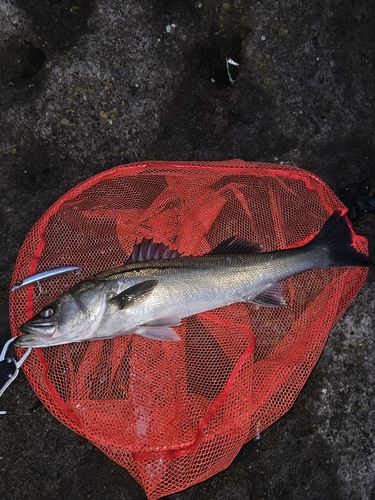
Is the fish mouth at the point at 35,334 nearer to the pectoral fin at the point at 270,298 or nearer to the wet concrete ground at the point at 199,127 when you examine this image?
the wet concrete ground at the point at 199,127

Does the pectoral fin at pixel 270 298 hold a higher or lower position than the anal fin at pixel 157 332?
lower

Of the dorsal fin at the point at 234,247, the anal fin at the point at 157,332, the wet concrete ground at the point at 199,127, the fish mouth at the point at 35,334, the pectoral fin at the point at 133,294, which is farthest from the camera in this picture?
the wet concrete ground at the point at 199,127

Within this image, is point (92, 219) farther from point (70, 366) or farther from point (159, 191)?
point (70, 366)

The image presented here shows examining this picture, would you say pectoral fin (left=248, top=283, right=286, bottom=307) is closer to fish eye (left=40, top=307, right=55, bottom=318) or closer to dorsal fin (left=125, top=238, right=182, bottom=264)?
dorsal fin (left=125, top=238, right=182, bottom=264)

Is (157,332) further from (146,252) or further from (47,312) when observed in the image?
(47,312)

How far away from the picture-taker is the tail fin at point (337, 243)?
9.71 ft

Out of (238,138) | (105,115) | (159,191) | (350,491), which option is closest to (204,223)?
(159,191)

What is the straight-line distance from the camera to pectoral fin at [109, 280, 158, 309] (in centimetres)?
268

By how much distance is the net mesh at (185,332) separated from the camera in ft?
9.23

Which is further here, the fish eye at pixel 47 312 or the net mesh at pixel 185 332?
the net mesh at pixel 185 332

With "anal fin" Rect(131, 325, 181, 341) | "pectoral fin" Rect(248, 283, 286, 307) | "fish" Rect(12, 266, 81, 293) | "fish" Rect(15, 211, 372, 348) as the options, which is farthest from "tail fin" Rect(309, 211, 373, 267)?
"fish" Rect(12, 266, 81, 293)

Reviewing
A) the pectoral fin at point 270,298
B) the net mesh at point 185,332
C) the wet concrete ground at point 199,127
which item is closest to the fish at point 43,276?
the net mesh at point 185,332

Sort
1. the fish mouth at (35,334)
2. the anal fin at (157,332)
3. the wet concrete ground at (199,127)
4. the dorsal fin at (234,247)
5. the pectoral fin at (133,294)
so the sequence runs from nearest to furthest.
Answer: the fish mouth at (35,334) → the pectoral fin at (133,294) → the anal fin at (157,332) → the dorsal fin at (234,247) → the wet concrete ground at (199,127)

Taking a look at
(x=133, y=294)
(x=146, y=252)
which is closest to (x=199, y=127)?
(x=146, y=252)
